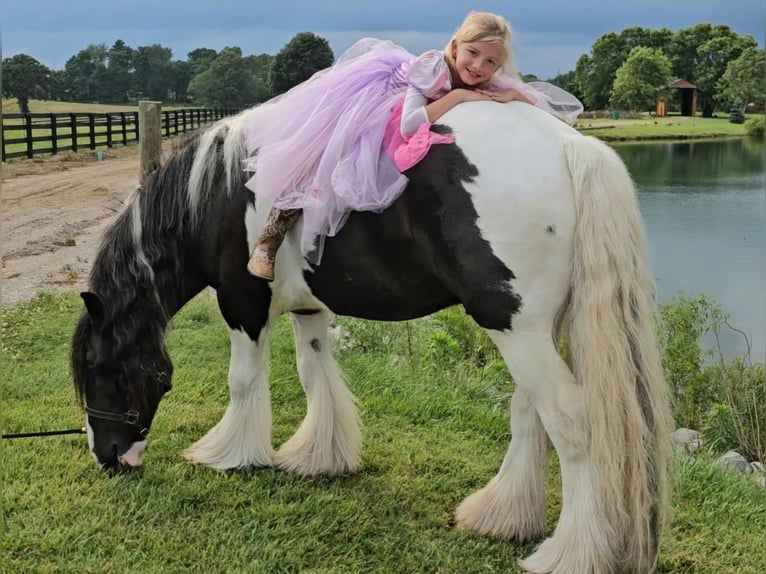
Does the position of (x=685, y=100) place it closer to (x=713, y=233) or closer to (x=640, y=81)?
(x=640, y=81)

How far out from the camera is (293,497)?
2957mm

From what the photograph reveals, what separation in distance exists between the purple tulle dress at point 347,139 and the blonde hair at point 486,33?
81mm

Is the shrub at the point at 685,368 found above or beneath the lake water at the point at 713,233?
beneath

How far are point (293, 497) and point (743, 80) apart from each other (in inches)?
1229

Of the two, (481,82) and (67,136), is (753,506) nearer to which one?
(481,82)

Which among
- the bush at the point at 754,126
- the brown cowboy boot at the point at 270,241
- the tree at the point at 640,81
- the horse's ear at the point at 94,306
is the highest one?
the tree at the point at 640,81

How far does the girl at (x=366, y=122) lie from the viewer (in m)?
2.32

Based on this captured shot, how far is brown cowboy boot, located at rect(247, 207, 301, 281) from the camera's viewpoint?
102 inches

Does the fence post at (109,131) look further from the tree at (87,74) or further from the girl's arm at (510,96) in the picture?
the girl's arm at (510,96)

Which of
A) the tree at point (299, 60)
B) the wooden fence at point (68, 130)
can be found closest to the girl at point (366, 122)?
the tree at point (299, 60)

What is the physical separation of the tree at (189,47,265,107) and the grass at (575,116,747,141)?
2108cm

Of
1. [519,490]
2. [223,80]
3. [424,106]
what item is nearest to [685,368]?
[519,490]

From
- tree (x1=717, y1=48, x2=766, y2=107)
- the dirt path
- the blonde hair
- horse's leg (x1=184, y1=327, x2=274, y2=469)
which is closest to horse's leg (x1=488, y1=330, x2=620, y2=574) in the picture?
the blonde hair

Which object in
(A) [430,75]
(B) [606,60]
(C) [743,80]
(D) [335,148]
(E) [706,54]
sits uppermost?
(B) [606,60]
